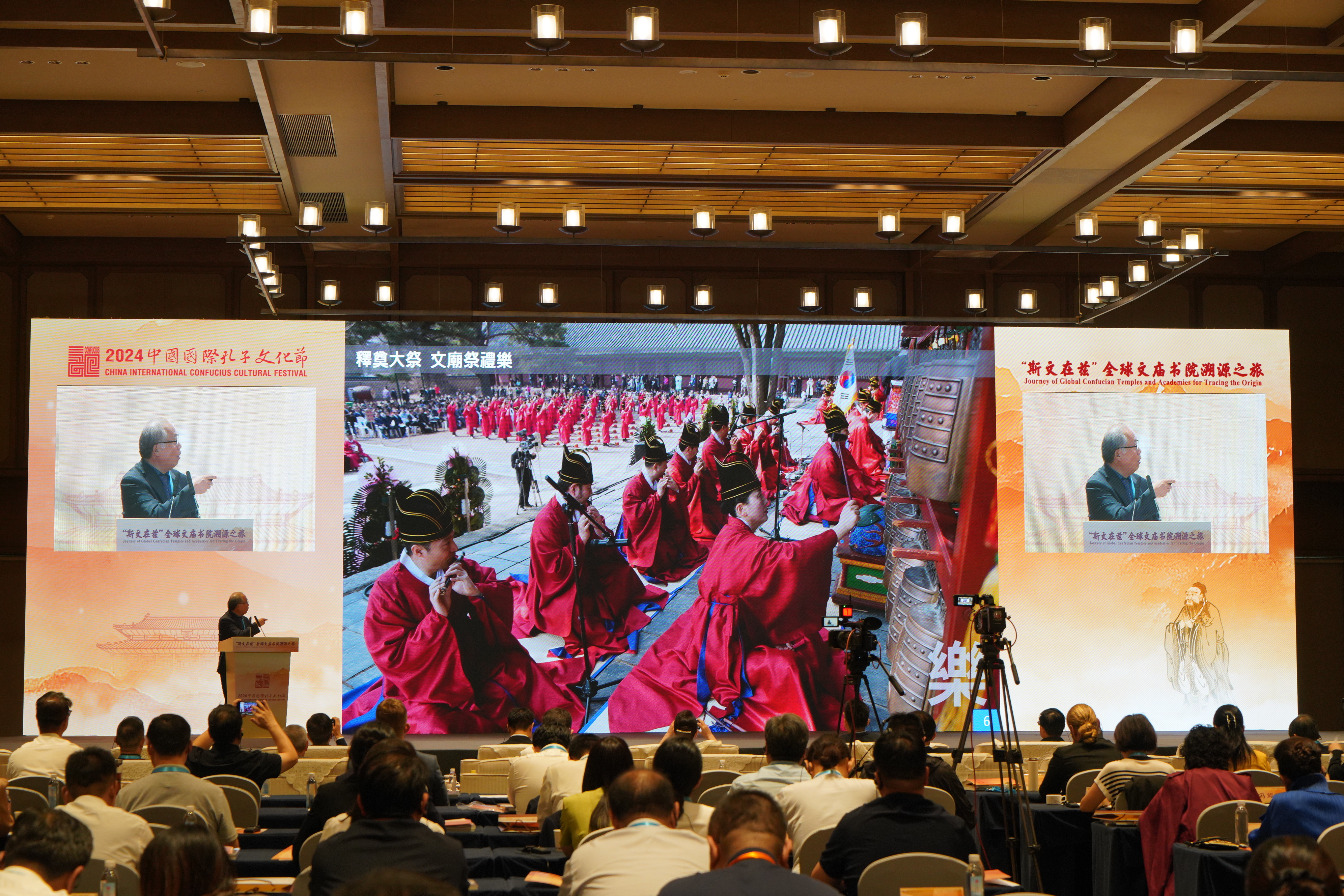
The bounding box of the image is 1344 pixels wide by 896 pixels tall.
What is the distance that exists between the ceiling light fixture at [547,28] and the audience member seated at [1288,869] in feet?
16.8

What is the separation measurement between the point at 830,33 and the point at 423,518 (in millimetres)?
6948

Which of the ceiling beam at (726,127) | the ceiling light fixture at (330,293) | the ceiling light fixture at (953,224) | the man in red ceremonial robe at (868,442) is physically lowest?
the man in red ceremonial robe at (868,442)

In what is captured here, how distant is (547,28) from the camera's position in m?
6.50

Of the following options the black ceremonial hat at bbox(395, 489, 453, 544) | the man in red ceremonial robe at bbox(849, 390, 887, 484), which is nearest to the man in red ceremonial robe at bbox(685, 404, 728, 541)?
the man in red ceremonial robe at bbox(849, 390, 887, 484)

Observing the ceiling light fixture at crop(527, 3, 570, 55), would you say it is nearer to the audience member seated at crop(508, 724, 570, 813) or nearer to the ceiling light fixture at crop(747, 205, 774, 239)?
the ceiling light fixture at crop(747, 205, 774, 239)

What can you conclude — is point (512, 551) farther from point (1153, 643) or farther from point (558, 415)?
point (1153, 643)

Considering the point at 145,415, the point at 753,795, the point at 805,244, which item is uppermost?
the point at 805,244

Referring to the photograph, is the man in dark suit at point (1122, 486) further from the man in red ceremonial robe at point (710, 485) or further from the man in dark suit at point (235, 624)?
the man in dark suit at point (235, 624)

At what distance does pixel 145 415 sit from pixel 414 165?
3.51 m

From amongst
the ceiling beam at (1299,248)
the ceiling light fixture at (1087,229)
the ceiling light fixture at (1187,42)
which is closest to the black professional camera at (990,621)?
the ceiling light fixture at (1187,42)

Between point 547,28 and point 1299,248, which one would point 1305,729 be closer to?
point 547,28

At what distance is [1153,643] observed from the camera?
12.4 m

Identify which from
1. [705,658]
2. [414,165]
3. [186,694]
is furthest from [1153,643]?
[186,694]

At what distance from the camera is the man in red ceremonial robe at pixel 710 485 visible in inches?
488
